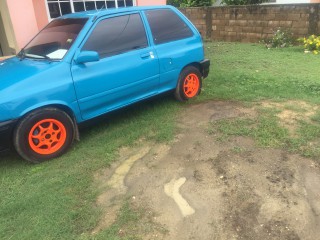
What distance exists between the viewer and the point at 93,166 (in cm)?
367

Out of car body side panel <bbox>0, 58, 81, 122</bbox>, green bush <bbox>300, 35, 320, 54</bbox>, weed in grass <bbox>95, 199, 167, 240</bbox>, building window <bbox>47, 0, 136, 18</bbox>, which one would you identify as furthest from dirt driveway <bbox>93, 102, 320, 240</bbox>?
green bush <bbox>300, 35, 320, 54</bbox>

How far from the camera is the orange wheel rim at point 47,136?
367 cm

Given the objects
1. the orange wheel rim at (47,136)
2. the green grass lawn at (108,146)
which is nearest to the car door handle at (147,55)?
the green grass lawn at (108,146)

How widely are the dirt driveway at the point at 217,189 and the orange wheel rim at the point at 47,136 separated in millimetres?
748

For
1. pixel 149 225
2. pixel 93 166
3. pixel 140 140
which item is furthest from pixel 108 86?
pixel 149 225

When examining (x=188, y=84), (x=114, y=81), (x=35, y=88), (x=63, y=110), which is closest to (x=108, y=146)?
(x=63, y=110)

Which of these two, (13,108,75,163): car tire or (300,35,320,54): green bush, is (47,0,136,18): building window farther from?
(300,35,320,54): green bush

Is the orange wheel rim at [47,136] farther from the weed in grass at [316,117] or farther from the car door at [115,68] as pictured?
the weed in grass at [316,117]

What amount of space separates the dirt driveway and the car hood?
1.37 m

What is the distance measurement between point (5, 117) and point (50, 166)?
2.47 ft

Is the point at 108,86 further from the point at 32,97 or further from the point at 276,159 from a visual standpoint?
the point at 276,159

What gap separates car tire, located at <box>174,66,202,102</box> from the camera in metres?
5.32

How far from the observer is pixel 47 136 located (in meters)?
3.79

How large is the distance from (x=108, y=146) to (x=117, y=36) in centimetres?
147
